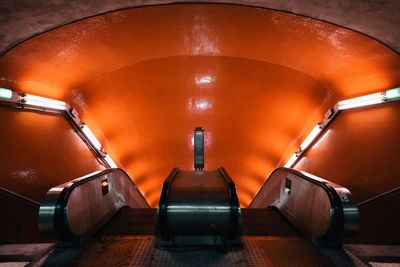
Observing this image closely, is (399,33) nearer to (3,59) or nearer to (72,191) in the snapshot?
(72,191)

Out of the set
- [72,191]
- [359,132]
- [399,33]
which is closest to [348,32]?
[399,33]

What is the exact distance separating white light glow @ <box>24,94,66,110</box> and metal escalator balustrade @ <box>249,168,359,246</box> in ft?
18.8

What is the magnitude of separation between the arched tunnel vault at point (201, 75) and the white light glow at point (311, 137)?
0.46 metres

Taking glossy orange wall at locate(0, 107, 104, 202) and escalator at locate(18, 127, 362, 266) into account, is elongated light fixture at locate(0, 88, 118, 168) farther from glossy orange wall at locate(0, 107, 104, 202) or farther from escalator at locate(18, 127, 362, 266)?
escalator at locate(18, 127, 362, 266)

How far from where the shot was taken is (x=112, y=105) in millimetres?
7875

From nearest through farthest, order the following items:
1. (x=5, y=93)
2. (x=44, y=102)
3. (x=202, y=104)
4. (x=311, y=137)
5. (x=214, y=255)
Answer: (x=214, y=255)
(x=5, y=93)
(x=44, y=102)
(x=311, y=137)
(x=202, y=104)

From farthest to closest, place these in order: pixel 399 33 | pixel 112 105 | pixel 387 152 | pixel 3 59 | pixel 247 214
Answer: pixel 112 105 < pixel 247 214 < pixel 387 152 < pixel 3 59 < pixel 399 33

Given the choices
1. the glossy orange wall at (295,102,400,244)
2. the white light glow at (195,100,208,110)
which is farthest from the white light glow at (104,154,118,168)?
the glossy orange wall at (295,102,400,244)

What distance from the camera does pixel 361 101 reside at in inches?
217

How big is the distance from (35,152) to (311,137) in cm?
727

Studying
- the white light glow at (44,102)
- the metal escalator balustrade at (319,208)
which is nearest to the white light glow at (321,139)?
the metal escalator balustrade at (319,208)

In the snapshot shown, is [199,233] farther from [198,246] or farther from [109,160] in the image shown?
[109,160]

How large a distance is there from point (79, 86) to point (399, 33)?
7.00 meters

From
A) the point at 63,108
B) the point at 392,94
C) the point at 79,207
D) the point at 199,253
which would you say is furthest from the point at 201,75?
the point at 199,253
